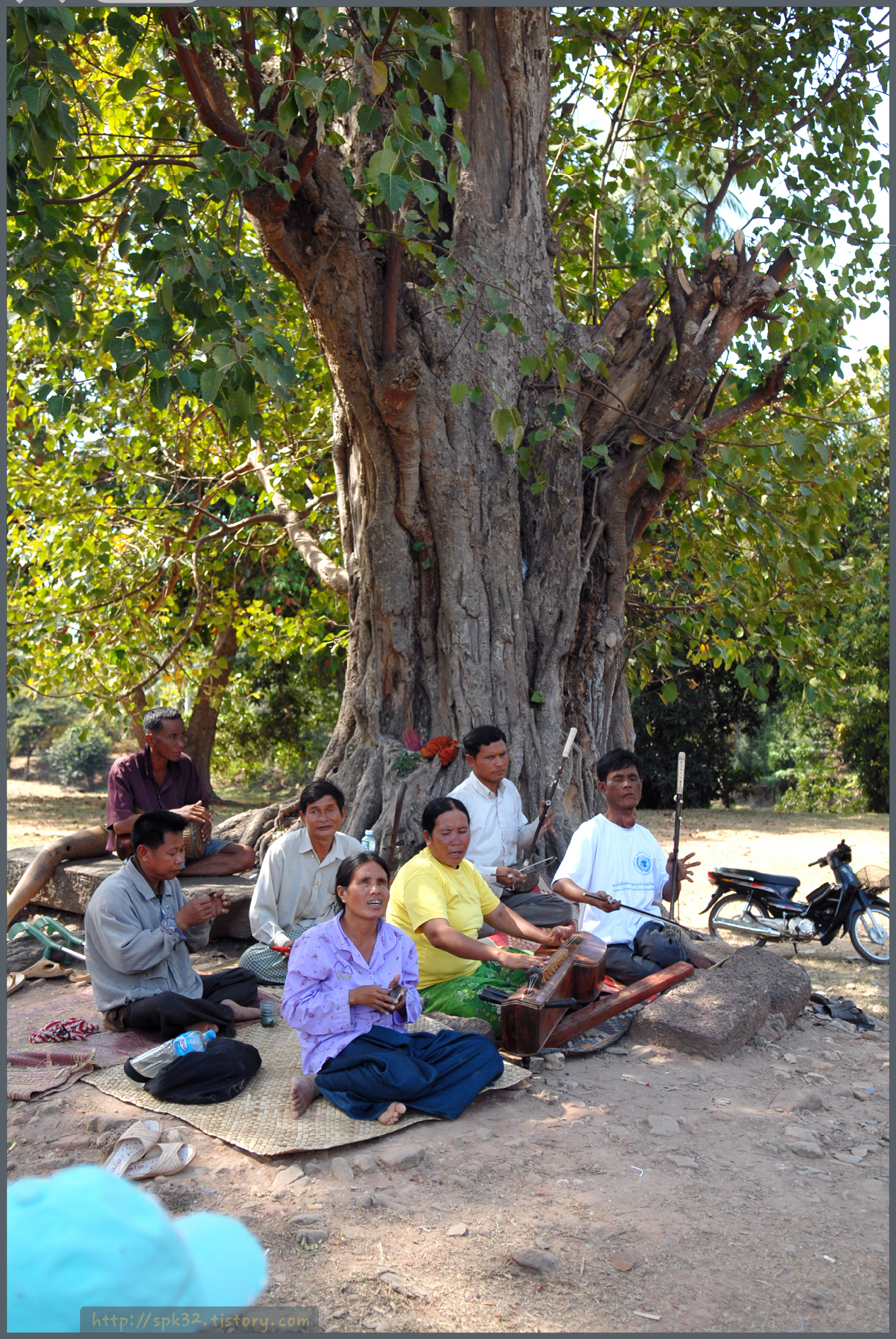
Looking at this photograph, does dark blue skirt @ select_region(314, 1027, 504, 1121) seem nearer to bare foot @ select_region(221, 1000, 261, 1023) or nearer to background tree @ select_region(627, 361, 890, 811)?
bare foot @ select_region(221, 1000, 261, 1023)

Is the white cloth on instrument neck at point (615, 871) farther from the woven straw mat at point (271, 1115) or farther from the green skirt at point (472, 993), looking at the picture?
the woven straw mat at point (271, 1115)

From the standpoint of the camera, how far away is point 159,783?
21.2ft

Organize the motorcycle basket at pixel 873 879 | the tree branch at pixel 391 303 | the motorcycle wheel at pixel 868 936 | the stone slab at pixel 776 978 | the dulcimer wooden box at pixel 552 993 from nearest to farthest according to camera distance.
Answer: the dulcimer wooden box at pixel 552 993 < the stone slab at pixel 776 978 < the tree branch at pixel 391 303 < the motorcycle wheel at pixel 868 936 < the motorcycle basket at pixel 873 879

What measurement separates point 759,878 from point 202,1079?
4675 millimetres

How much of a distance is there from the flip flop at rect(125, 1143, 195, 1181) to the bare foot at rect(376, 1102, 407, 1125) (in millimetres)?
658

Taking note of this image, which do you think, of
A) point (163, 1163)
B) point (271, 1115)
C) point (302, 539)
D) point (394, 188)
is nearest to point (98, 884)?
point (271, 1115)

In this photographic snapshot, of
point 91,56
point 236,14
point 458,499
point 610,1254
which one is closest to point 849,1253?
point 610,1254

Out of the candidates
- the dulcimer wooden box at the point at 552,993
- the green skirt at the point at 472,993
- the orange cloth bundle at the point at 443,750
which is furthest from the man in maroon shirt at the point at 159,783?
the dulcimer wooden box at the point at 552,993

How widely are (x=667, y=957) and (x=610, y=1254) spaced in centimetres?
234

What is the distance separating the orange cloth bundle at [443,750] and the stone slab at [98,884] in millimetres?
1364

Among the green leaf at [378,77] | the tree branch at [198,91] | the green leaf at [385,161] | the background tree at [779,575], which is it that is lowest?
the background tree at [779,575]

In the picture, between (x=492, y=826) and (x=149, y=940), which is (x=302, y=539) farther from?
(x=149, y=940)

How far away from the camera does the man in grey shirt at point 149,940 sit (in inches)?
175

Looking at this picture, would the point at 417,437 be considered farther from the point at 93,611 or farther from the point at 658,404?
the point at 93,611
